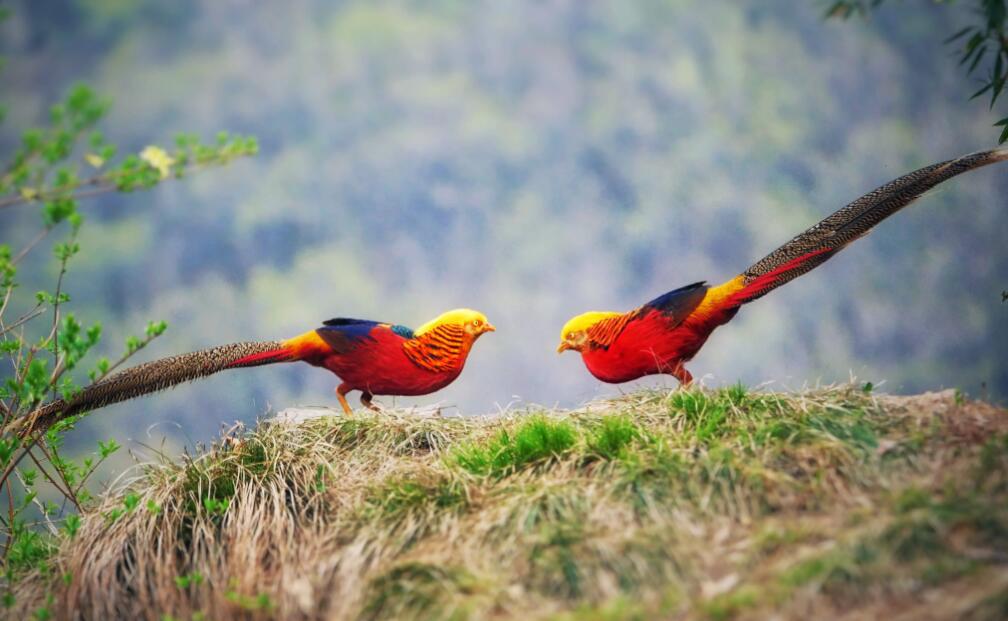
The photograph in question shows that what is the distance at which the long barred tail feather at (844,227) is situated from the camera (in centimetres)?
374

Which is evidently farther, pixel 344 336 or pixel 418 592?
pixel 344 336

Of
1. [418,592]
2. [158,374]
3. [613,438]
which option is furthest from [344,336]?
[418,592]

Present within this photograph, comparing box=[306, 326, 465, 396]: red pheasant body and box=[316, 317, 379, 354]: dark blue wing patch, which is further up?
box=[316, 317, 379, 354]: dark blue wing patch

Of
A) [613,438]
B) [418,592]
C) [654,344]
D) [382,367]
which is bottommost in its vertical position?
[418,592]

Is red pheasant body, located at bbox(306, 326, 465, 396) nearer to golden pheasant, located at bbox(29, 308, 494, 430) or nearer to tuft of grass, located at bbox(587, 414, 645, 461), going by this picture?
golden pheasant, located at bbox(29, 308, 494, 430)

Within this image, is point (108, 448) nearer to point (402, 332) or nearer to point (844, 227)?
point (402, 332)

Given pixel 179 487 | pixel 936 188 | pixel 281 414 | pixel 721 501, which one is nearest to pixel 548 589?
pixel 721 501

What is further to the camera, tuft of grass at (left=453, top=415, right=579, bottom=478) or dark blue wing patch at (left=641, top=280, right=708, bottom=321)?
dark blue wing patch at (left=641, top=280, right=708, bottom=321)

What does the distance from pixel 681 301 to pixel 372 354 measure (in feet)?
4.86

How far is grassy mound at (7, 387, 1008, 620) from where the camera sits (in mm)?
2521

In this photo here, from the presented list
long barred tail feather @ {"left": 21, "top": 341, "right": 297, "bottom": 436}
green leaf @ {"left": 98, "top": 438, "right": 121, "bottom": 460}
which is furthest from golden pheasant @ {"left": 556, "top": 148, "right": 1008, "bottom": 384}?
green leaf @ {"left": 98, "top": 438, "right": 121, "bottom": 460}

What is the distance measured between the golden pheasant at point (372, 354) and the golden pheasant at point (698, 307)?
514 millimetres

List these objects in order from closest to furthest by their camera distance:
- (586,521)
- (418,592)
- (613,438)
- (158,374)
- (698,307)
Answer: (418,592)
(586,521)
(613,438)
(158,374)
(698,307)

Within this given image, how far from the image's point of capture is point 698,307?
398 cm
